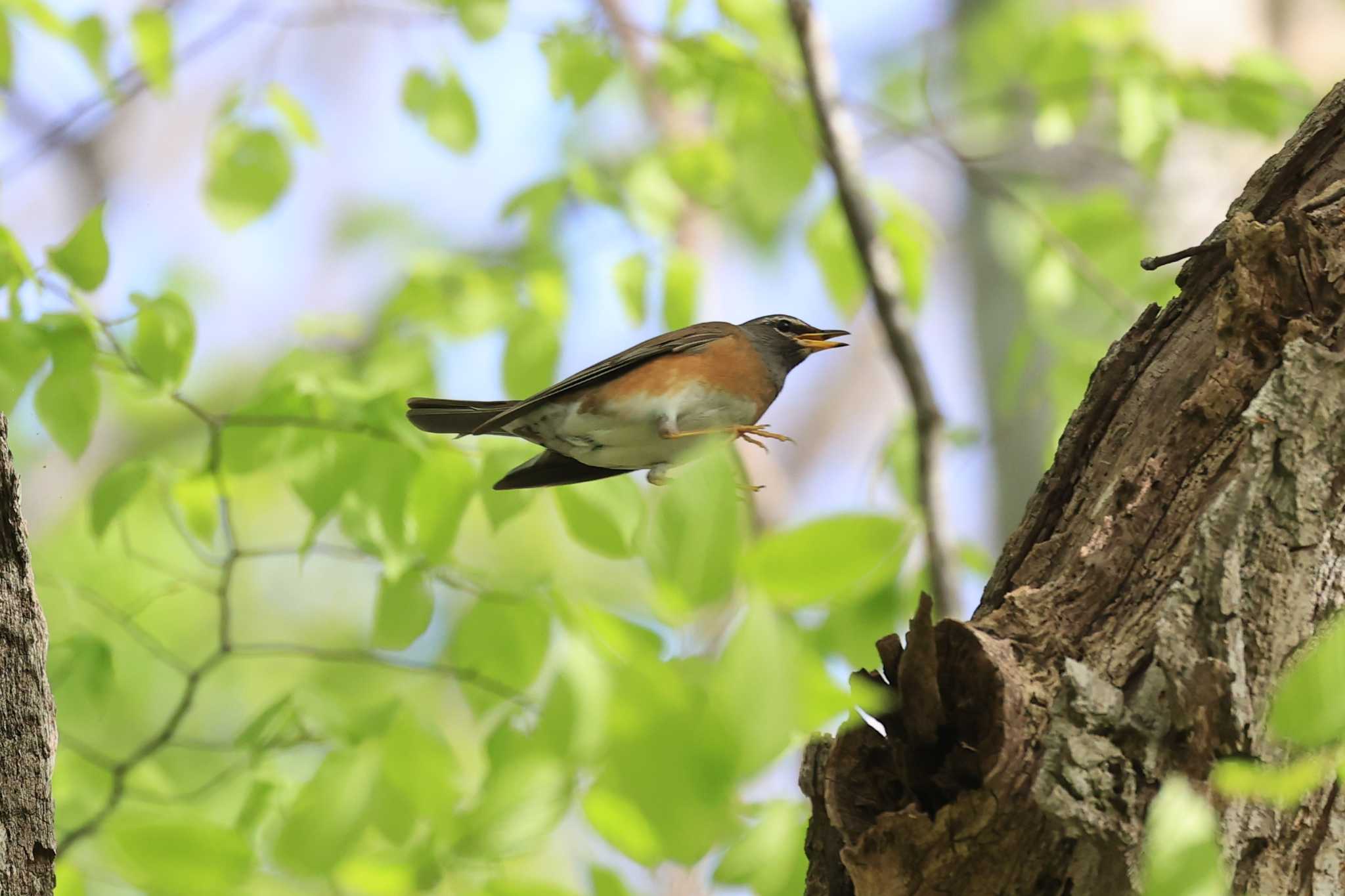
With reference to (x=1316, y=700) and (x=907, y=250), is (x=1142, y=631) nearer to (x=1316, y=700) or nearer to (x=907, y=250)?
(x=1316, y=700)

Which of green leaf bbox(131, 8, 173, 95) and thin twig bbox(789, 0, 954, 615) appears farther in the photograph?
thin twig bbox(789, 0, 954, 615)

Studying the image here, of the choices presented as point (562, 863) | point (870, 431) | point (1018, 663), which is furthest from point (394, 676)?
point (870, 431)

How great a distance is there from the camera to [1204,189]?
859 cm

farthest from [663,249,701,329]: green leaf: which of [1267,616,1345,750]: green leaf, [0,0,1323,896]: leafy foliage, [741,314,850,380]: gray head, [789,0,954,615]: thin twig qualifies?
[1267,616,1345,750]: green leaf

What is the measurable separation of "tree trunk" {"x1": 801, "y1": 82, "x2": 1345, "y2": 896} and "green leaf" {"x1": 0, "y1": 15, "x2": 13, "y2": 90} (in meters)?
4.34

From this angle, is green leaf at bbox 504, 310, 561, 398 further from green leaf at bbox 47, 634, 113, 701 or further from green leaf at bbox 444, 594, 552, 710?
green leaf at bbox 47, 634, 113, 701

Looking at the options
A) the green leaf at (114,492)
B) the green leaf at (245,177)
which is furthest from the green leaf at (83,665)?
the green leaf at (245,177)

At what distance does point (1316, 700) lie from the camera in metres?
1.36

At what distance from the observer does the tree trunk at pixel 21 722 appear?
2309 millimetres

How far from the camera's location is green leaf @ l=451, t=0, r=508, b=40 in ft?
19.4

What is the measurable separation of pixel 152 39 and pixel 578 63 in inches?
76.4

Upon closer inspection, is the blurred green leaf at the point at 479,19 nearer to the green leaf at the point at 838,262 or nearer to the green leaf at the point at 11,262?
the green leaf at the point at 838,262

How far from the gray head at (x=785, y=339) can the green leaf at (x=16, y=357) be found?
255 cm

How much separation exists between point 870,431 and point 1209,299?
14.8 meters
